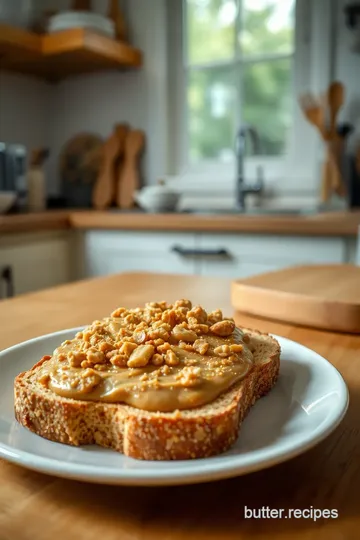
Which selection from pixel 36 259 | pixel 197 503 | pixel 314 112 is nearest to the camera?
pixel 197 503

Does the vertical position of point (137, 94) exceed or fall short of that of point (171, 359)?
it exceeds it

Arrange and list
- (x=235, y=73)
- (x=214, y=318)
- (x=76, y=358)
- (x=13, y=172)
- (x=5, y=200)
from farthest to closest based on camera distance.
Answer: (x=235, y=73), (x=13, y=172), (x=5, y=200), (x=214, y=318), (x=76, y=358)

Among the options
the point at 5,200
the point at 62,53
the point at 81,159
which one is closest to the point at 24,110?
the point at 81,159

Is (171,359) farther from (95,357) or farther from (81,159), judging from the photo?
(81,159)

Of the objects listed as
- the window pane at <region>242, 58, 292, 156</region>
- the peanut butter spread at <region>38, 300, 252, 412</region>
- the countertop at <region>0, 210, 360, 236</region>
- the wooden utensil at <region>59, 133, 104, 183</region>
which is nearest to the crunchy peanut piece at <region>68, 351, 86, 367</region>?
the peanut butter spread at <region>38, 300, 252, 412</region>

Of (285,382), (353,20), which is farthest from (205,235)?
(285,382)

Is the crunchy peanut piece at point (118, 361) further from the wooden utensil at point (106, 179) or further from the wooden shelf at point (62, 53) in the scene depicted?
the wooden utensil at point (106, 179)
